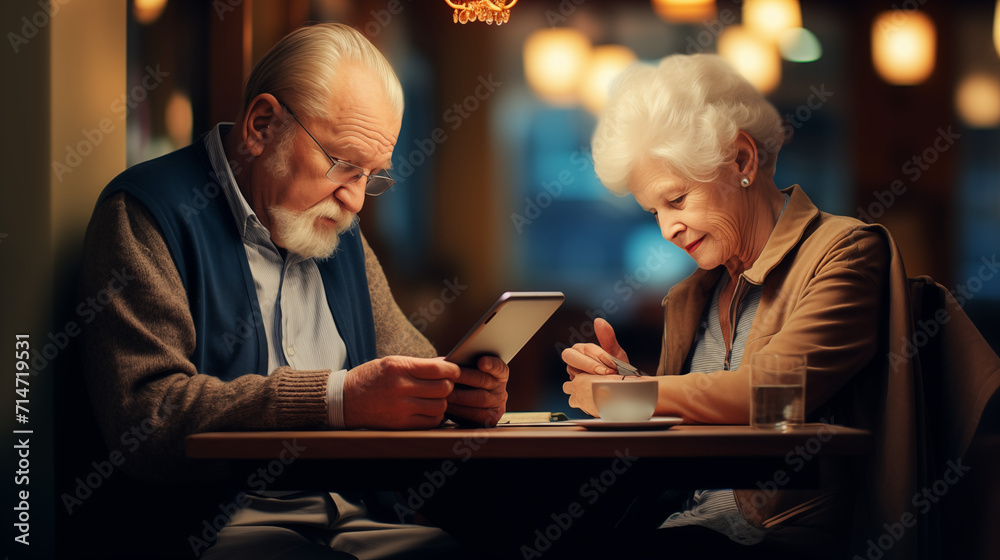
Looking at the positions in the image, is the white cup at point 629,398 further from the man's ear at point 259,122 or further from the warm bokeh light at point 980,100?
the warm bokeh light at point 980,100

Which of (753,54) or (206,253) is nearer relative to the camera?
(206,253)

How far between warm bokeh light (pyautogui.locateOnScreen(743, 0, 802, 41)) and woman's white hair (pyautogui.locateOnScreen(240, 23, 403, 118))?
5.61 feet

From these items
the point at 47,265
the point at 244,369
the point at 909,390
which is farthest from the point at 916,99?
the point at 47,265

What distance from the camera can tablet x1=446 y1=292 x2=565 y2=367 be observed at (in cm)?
128

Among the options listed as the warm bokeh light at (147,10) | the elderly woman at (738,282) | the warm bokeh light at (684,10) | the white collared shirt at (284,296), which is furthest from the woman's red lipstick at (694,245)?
the warm bokeh light at (147,10)

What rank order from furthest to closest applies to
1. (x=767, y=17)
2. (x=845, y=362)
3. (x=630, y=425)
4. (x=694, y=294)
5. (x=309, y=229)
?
(x=767, y=17)
(x=694, y=294)
(x=309, y=229)
(x=845, y=362)
(x=630, y=425)

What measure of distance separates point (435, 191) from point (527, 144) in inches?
16.8

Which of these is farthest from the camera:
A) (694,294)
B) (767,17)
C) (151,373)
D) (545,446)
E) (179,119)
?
(767,17)

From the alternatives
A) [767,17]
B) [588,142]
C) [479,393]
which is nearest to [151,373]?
[479,393]

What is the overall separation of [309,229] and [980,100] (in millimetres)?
2754

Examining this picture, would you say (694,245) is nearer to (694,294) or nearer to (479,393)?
(694,294)

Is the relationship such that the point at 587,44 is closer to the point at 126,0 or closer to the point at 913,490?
the point at 126,0

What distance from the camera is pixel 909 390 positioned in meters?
1.65

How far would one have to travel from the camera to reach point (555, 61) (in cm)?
318
